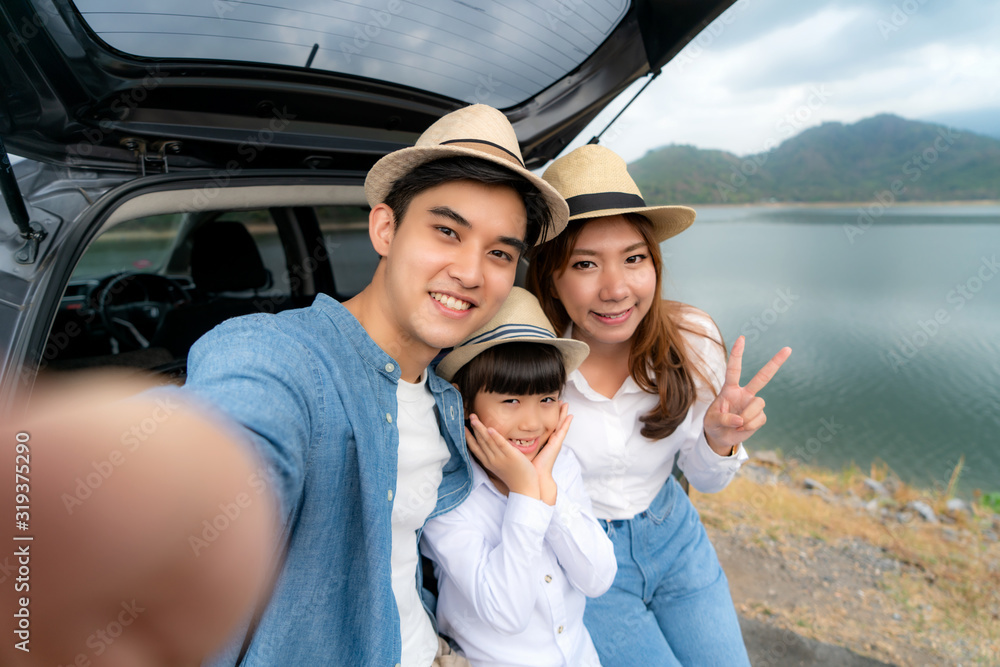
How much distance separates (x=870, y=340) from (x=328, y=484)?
16426mm

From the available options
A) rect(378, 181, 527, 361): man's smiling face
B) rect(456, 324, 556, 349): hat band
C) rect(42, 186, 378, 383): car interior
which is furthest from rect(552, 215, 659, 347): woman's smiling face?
rect(42, 186, 378, 383): car interior

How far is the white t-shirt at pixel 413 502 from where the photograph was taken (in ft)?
4.20

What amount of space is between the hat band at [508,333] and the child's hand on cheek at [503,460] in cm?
24

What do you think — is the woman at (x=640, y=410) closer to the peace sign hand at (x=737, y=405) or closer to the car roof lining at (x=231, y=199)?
the peace sign hand at (x=737, y=405)

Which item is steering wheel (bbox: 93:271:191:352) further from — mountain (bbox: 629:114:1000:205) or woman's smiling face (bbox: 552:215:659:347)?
mountain (bbox: 629:114:1000:205)

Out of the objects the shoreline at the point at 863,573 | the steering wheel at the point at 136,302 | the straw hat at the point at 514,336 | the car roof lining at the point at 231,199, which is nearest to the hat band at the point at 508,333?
the straw hat at the point at 514,336

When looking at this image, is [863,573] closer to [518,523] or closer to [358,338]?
[518,523]

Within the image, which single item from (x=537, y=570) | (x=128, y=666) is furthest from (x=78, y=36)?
(x=537, y=570)

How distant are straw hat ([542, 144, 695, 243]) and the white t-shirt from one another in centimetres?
80

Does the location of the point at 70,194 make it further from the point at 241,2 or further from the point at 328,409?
the point at 328,409

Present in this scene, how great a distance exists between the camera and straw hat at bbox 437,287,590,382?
4.99ft

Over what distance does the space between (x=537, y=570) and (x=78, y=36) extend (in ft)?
5.46

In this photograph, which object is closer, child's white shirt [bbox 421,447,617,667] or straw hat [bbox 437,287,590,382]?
child's white shirt [bbox 421,447,617,667]

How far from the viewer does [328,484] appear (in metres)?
1.03
